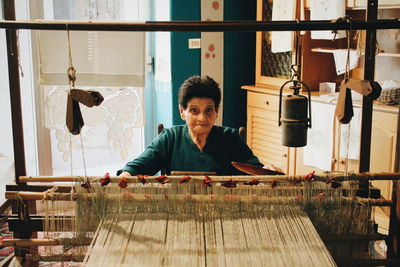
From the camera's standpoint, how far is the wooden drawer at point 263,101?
14.1 feet

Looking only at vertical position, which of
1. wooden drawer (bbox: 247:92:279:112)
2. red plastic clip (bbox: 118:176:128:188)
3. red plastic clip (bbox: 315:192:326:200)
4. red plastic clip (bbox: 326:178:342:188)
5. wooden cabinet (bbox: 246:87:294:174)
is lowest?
wooden cabinet (bbox: 246:87:294:174)

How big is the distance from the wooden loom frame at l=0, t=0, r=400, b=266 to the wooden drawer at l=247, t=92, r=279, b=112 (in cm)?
279

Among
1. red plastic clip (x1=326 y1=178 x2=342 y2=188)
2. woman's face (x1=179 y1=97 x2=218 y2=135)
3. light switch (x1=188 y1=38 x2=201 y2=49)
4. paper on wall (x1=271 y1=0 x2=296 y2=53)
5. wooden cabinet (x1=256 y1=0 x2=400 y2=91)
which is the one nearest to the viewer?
red plastic clip (x1=326 y1=178 x2=342 y2=188)

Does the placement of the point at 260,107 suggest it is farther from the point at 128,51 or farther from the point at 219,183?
the point at 219,183

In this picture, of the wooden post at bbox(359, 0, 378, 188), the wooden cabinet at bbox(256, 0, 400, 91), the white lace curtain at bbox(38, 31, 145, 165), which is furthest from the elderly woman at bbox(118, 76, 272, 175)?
the wooden cabinet at bbox(256, 0, 400, 91)

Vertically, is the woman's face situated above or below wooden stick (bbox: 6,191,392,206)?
above

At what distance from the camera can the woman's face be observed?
212 cm

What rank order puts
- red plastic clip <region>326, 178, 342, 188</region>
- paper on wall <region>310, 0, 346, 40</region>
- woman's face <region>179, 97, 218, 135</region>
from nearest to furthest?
red plastic clip <region>326, 178, 342, 188</region> < woman's face <region>179, 97, 218, 135</region> < paper on wall <region>310, 0, 346, 40</region>

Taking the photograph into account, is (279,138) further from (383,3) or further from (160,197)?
(160,197)

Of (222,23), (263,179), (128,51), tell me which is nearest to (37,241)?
(263,179)

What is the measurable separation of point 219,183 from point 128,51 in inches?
88.6

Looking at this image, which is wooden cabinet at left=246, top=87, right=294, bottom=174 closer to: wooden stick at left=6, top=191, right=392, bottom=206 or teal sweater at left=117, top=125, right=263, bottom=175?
teal sweater at left=117, top=125, right=263, bottom=175

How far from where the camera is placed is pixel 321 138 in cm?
387

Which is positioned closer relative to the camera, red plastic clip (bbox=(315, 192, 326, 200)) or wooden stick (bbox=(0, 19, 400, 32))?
wooden stick (bbox=(0, 19, 400, 32))
